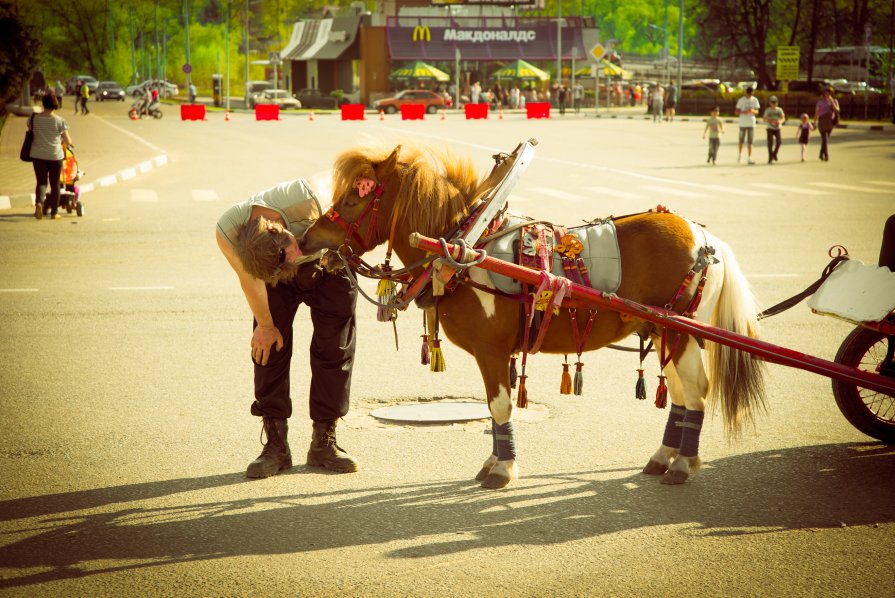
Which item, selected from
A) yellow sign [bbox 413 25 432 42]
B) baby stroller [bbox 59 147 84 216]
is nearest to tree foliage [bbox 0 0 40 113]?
baby stroller [bbox 59 147 84 216]

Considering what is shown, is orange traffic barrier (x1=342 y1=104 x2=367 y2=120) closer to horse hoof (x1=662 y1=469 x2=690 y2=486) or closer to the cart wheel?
the cart wheel

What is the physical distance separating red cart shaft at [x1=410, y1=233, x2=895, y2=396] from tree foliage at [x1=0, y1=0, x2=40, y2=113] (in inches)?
1270

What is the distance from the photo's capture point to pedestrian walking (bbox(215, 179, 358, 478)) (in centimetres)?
601

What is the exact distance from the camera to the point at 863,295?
6223mm

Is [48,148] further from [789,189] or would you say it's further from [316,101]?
[316,101]

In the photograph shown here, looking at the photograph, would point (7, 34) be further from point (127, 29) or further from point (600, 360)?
point (127, 29)

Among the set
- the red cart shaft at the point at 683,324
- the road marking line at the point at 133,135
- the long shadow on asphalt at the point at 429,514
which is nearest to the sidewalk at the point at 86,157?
the road marking line at the point at 133,135

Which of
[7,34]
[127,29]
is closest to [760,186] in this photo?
[7,34]

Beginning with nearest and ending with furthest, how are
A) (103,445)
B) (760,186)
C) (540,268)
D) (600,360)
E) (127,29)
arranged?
1. (540,268)
2. (103,445)
3. (600,360)
4. (760,186)
5. (127,29)

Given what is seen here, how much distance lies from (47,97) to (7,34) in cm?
2111

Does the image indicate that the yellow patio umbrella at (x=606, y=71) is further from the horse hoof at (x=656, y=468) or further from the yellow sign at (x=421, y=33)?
the horse hoof at (x=656, y=468)

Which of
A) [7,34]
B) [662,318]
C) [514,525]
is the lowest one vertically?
[514,525]

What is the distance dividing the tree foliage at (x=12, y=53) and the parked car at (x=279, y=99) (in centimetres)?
3689

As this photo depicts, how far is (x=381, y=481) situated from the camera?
20.4 feet
